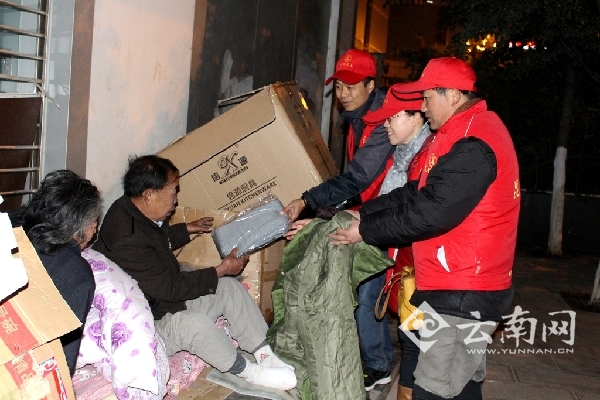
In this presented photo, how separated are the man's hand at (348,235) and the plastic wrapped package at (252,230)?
89 cm

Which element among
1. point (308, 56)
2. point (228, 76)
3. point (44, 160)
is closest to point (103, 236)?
point (44, 160)

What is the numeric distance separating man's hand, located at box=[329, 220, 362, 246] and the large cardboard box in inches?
49.0

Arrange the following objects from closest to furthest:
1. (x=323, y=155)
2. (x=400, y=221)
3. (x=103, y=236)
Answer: (x=400, y=221)
(x=103, y=236)
(x=323, y=155)

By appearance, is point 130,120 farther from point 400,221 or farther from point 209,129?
point 400,221

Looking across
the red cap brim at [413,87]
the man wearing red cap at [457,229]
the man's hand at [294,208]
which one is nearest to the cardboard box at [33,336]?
the man wearing red cap at [457,229]

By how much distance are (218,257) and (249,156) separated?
0.72m

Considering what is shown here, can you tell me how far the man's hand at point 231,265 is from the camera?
13.6 feet

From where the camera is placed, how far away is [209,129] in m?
4.61

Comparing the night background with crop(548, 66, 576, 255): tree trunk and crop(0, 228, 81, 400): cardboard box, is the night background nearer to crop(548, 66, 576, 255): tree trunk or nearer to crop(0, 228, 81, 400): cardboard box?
crop(548, 66, 576, 255): tree trunk

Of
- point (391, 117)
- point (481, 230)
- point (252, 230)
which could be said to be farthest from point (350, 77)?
point (481, 230)

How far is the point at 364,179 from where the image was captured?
4.41 m

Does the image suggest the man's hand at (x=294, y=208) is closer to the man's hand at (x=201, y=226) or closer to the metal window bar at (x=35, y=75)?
the man's hand at (x=201, y=226)

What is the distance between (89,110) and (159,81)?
903mm

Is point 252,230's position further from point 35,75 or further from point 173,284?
point 35,75
